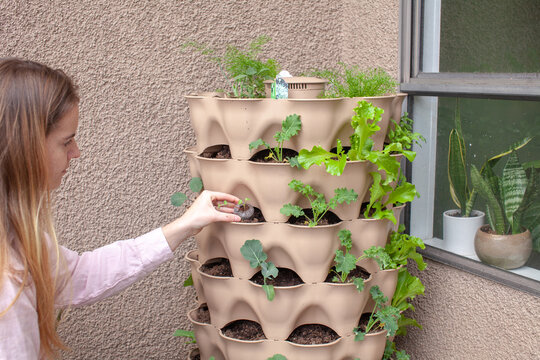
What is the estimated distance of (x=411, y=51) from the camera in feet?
5.23

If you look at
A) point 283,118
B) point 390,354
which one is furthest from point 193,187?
point 390,354

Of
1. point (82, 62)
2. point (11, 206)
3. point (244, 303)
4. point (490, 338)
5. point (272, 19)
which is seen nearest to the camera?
point (11, 206)

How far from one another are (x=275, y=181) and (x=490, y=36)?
71 cm

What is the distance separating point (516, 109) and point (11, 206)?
1174 millimetres

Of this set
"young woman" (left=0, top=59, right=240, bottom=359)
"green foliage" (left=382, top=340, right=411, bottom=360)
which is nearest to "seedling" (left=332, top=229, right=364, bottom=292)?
"green foliage" (left=382, top=340, right=411, bottom=360)

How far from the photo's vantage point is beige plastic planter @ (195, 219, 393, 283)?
1.20 metres

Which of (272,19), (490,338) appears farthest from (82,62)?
(490,338)

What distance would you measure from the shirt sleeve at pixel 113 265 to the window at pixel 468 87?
82 cm

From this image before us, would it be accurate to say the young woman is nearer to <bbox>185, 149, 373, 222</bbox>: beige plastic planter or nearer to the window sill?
<bbox>185, 149, 373, 222</bbox>: beige plastic planter

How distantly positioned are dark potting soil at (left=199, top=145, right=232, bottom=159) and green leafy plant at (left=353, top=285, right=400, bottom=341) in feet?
1.58

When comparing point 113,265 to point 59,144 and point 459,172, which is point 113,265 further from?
point 459,172

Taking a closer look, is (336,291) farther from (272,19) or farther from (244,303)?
(272,19)

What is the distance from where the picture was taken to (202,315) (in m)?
1.44

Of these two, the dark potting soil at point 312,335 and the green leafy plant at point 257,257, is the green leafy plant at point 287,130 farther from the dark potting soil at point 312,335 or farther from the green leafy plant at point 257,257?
the dark potting soil at point 312,335
